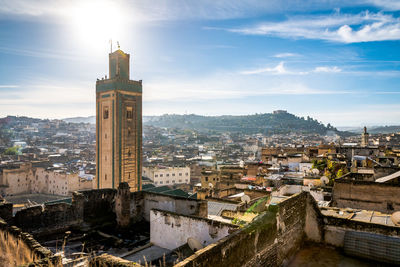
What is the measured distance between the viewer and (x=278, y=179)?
2162 cm

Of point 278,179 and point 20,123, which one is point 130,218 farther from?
point 20,123

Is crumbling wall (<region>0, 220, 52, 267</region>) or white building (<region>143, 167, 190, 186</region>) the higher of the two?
crumbling wall (<region>0, 220, 52, 267</region>)

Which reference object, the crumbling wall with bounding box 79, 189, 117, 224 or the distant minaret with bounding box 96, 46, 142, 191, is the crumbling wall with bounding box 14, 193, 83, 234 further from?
the distant minaret with bounding box 96, 46, 142, 191

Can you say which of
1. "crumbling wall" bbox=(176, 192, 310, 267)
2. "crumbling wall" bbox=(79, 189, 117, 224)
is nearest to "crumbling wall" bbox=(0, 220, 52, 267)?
"crumbling wall" bbox=(176, 192, 310, 267)

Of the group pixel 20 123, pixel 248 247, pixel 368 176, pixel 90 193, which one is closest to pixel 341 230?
pixel 248 247

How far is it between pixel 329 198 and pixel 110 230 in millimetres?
10951

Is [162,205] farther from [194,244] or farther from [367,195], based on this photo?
[367,195]

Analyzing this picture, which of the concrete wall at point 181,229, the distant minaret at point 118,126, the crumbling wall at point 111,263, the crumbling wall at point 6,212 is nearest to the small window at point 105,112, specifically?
the distant minaret at point 118,126

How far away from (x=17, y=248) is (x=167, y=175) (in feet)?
138

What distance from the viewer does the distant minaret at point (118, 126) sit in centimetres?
3127

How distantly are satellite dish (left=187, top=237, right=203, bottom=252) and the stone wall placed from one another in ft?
27.5

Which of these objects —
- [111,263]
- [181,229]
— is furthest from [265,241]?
[181,229]

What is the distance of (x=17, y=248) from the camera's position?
7.55 m

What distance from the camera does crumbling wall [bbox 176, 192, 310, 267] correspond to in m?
4.26
